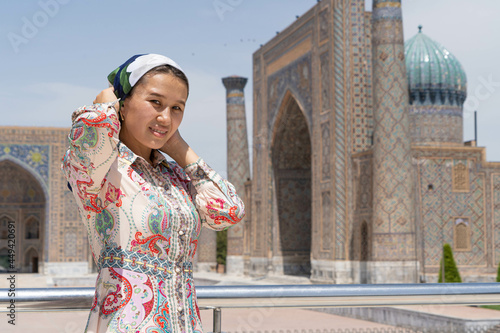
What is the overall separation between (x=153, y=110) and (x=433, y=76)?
46.1ft

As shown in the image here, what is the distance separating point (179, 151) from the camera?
1.41 m

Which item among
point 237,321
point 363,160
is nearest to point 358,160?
point 363,160

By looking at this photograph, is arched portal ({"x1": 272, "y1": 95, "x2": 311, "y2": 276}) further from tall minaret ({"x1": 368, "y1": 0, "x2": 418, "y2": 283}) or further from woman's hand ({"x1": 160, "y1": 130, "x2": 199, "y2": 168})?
woman's hand ({"x1": 160, "y1": 130, "x2": 199, "y2": 168})

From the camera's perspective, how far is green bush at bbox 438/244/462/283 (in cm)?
1116

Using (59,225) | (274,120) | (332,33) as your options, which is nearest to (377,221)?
(332,33)

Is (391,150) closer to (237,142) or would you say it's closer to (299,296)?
(237,142)

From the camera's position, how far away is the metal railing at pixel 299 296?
1.46 meters

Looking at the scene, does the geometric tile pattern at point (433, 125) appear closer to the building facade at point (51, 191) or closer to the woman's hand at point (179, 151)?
the building facade at point (51, 191)

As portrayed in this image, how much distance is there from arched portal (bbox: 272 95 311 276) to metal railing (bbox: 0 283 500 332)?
14276 millimetres

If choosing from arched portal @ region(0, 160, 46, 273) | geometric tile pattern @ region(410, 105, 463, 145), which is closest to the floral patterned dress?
geometric tile pattern @ region(410, 105, 463, 145)

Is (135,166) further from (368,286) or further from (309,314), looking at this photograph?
(309,314)

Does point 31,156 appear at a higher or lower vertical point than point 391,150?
higher

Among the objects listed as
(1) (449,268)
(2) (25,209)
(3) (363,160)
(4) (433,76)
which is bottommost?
(1) (449,268)

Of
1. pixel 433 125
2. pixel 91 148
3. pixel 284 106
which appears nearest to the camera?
pixel 91 148
